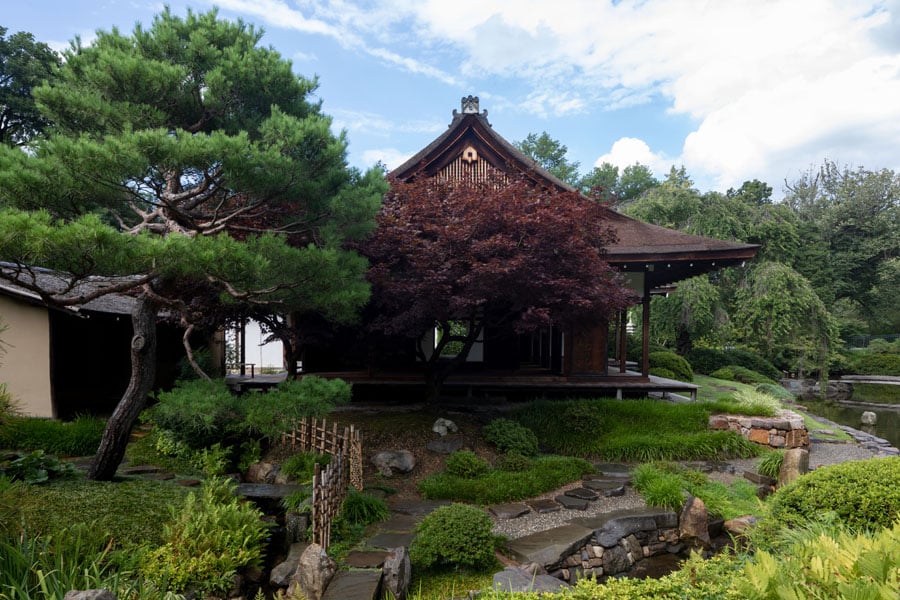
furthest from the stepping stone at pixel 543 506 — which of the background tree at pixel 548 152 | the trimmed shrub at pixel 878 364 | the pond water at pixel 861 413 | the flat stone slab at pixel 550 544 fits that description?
the background tree at pixel 548 152

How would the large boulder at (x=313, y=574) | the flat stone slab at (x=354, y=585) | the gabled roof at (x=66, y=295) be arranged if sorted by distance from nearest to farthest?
the flat stone slab at (x=354, y=585) → the large boulder at (x=313, y=574) → the gabled roof at (x=66, y=295)

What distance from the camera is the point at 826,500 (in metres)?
4.13

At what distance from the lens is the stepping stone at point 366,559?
170 inches

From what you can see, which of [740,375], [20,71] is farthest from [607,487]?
[20,71]

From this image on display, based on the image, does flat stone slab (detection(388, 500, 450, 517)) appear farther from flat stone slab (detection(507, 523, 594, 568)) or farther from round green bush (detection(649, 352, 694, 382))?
round green bush (detection(649, 352, 694, 382))

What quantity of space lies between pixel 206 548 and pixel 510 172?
8.53 meters

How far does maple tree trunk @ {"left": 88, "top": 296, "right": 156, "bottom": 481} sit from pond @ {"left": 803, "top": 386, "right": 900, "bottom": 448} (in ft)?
56.5

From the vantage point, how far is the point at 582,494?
6.55 meters

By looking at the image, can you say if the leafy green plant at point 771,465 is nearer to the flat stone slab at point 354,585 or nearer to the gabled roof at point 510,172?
the gabled roof at point 510,172

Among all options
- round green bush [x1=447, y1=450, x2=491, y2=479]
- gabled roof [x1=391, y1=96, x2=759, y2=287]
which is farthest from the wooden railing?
gabled roof [x1=391, y1=96, x2=759, y2=287]

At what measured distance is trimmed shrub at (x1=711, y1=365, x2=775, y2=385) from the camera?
55.7 feet

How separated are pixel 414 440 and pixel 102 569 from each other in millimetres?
4613

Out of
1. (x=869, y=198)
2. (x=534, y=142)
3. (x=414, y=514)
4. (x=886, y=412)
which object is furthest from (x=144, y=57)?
(x=534, y=142)

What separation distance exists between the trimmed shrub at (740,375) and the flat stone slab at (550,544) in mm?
14133
